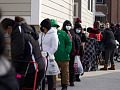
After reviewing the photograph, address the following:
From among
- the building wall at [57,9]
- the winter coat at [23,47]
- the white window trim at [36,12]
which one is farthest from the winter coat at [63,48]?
the winter coat at [23,47]

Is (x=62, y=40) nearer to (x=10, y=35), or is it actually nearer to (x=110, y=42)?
(x=10, y=35)

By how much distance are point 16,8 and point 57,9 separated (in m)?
2.36

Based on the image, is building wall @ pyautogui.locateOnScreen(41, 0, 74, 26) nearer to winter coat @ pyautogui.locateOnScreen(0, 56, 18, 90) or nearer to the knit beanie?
the knit beanie

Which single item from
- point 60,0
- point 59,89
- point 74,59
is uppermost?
point 60,0

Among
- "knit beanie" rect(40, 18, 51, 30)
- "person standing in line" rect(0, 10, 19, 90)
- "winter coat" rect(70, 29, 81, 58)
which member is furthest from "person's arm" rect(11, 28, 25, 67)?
"winter coat" rect(70, 29, 81, 58)

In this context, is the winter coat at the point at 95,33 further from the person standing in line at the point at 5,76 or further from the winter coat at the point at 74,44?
the person standing in line at the point at 5,76

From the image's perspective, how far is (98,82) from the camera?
1002 cm

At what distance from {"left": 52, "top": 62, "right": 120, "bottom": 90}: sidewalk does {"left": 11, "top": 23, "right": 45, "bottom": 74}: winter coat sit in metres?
3.98

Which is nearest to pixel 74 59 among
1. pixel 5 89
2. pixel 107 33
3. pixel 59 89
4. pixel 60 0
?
pixel 59 89

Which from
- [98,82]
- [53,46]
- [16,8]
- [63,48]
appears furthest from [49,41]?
[98,82]

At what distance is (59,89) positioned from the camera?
848 centimetres

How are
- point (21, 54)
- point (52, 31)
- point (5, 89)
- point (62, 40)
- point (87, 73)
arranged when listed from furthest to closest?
point (87, 73) < point (62, 40) < point (52, 31) < point (21, 54) < point (5, 89)

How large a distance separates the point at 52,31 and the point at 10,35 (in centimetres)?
218

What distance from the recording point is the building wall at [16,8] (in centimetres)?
862
